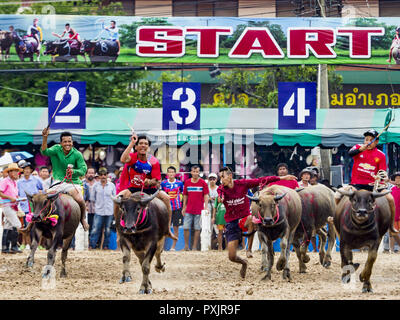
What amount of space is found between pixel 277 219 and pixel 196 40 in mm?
11287

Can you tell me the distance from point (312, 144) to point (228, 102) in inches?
816

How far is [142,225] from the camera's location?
12477mm

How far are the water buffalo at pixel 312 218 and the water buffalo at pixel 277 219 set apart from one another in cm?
84

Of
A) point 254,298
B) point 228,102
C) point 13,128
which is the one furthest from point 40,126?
point 228,102

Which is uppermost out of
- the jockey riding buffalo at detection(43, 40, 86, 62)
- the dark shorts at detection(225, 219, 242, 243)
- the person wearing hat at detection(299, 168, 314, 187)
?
the jockey riding buffalo at detection(43, 40, 86, 62)

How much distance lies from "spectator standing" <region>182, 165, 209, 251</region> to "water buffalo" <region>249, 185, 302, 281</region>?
6004mm

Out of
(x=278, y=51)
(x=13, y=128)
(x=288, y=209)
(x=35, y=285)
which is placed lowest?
(x=35, y=285)

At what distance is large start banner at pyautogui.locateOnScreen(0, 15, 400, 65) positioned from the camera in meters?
24.1

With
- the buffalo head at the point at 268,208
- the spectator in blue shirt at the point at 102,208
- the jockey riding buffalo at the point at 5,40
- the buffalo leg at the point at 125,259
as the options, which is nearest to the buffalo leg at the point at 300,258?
A: the buffalo head at the point at 268,208

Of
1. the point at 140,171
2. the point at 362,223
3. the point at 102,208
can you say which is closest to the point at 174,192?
the point at 102,208

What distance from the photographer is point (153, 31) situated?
79.7ft

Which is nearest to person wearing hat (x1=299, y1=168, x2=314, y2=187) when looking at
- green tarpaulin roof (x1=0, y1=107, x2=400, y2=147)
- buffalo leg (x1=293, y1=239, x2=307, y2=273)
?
buffalo leg (x1=293, y1=239, x2=307, y2=273)

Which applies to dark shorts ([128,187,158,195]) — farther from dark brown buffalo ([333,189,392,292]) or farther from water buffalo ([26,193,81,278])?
dark brown buffalo ([333,189,392,292])

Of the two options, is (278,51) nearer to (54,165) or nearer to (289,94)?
(289,94)
